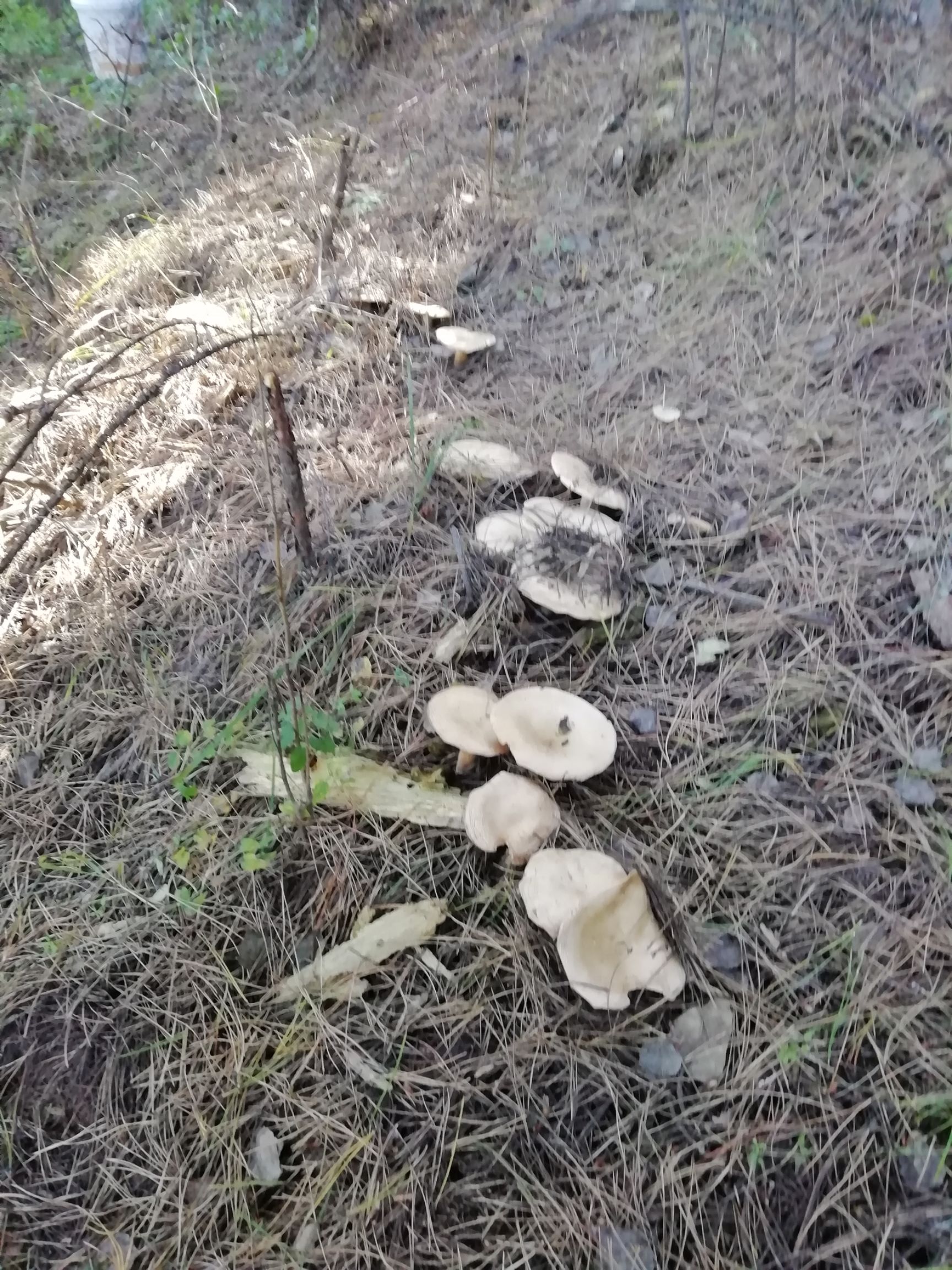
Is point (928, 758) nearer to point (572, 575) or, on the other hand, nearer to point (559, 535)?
point (572, 575)

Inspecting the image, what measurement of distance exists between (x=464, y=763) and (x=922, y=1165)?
1.12 m

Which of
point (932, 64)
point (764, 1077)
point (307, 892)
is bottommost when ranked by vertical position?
point (764, 1077)

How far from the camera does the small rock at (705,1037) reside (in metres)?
1.51

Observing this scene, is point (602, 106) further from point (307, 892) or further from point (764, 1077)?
point (764, 1077)

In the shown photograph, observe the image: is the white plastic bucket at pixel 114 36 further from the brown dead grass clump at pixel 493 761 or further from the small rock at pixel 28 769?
the small rock at pixel 28 769

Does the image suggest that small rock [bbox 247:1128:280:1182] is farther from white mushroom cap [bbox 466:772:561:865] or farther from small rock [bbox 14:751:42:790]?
small rock [bbox 14:751:42:790]

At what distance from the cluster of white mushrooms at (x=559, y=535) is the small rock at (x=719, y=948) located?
2.69 feet

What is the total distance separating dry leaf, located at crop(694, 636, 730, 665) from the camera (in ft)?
6.86

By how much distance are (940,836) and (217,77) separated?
6.70 meters

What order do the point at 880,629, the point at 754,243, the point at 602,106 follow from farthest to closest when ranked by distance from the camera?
1. the point at 602,106
2. the point at 754,243
3. the point at 880,629

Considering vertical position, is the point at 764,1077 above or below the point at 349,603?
below

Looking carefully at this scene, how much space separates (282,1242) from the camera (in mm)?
1425

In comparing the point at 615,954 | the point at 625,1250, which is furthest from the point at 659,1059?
the point at 625,1250

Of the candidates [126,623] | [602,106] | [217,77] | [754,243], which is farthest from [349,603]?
[217,77]
